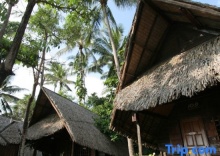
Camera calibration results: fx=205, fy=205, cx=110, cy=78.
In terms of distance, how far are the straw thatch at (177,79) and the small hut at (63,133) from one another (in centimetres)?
406

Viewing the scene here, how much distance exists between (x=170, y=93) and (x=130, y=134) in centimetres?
349

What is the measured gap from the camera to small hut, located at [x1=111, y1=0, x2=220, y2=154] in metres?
5.04

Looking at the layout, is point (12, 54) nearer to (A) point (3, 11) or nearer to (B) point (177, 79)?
(A) point (3, 11)

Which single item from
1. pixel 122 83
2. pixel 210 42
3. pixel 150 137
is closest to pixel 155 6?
pixel 210 42

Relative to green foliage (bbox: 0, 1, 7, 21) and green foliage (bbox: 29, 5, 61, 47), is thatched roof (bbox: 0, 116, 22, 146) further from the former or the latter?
green foliage (bbox: 0, 1, 7, 21)

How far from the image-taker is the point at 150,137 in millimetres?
7988

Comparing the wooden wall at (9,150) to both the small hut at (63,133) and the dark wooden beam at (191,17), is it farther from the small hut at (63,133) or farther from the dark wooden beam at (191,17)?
the dark wooden beam at (191,17)

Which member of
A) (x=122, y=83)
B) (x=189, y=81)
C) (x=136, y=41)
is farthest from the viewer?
(x=122, y=83)

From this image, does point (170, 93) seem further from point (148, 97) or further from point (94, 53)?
point (94, 53)

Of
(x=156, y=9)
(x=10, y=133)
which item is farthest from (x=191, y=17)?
(x=10, y=133)

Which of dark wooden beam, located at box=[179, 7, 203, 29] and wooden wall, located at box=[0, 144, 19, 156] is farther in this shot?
wooden wall, located at box=[0, 144, 19, 156]

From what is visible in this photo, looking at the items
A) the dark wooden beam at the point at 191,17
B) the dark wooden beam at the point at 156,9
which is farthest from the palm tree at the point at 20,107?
the dark wooden beam at the point at 191,17

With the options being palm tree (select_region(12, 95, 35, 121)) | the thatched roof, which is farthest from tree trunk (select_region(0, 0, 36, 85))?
palm tree (select_region(12, 95, 35, 121))

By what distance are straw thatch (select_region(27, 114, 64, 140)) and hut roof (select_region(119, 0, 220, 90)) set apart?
15.9 ft
